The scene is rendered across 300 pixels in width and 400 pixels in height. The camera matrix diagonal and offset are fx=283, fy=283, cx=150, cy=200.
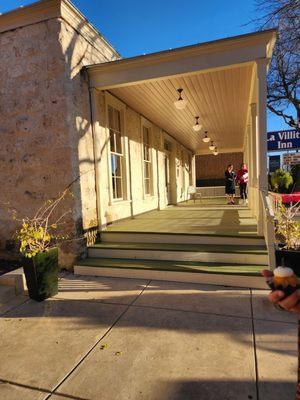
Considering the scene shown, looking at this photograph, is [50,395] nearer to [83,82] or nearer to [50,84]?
[50,84]

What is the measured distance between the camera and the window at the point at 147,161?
872 centimetres

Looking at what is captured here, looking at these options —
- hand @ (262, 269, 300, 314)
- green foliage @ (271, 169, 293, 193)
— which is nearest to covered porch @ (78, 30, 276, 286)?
hand @ (262, 269, 300, 314)

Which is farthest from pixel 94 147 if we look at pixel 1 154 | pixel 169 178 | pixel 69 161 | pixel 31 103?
pixel 169 178

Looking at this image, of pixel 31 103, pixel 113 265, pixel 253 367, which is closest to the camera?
pixel 253 367

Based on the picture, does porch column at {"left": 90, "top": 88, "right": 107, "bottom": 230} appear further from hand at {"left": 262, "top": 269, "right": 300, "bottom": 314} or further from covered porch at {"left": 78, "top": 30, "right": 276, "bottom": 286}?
hand at {"left": 262, "top": 269, "right": 300, "bottom": 314}

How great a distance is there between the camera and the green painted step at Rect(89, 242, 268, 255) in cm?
436

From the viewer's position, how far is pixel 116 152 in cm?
669

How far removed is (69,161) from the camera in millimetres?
4684

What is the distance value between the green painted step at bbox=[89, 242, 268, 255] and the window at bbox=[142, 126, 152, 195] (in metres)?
3.83

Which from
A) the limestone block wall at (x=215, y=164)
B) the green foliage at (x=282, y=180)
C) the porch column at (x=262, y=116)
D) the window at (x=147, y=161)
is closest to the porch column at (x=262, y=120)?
the porch column at (x=262, y=116)

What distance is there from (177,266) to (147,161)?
5.02 m

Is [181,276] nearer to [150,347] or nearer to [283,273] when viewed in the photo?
[150,347]

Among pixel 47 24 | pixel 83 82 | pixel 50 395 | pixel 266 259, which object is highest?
pixel 47 24

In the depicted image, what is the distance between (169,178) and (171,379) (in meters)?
9.98
